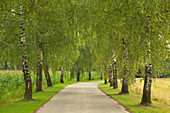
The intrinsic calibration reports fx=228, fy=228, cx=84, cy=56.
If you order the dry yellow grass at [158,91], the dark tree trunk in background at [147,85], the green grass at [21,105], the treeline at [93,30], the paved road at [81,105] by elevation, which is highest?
the treeline at [93,30]

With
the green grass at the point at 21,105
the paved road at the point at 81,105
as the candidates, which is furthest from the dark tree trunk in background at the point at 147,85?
the green grass at the point at 21,105

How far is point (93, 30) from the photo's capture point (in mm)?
20578

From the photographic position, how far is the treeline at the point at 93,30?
11.2m

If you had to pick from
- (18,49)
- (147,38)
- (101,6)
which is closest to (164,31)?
(147,38)

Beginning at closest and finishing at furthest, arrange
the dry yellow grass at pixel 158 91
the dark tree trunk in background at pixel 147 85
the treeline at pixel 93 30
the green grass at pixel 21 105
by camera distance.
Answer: the treeline at pixel 93 30, the green grass at pixel 21 105, the dark tree trunk in background at pixel 147 85, the dry yellow grass at pixel 158 91

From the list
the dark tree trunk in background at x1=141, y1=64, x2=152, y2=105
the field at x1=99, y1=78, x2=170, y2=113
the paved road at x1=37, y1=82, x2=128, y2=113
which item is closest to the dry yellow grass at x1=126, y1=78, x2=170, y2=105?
the field at x1=99, y1=78, x2=170, y2=113

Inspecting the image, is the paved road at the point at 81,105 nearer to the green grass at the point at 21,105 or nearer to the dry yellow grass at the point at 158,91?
the green grass at the point at 21,105

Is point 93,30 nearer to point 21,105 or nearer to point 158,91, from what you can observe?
point 21,105

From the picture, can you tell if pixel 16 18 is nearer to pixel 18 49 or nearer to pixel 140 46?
pixel 18 49

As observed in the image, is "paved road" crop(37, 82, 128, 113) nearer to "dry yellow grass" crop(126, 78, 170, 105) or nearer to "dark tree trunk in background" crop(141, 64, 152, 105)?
"dark tree trunk in background" crop(141, 64, 152, 105)

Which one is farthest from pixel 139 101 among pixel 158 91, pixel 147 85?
pixel 158 91

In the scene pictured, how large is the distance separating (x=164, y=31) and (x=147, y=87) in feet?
14.2

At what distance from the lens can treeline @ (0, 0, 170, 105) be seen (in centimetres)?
1125

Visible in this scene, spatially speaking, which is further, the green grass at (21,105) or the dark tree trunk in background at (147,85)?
the dark tree trunk in background at (147,85)
